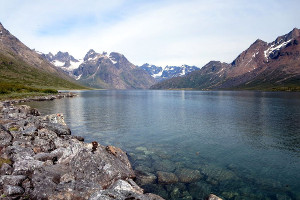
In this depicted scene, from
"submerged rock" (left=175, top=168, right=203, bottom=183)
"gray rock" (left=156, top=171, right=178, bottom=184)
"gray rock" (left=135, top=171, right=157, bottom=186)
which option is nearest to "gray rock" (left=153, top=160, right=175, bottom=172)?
"submerged rock" (left=175, top=168, right=203, bottom=183)

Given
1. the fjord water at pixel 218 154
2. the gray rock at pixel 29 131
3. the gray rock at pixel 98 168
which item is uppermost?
the gray rock at pixel 29 131

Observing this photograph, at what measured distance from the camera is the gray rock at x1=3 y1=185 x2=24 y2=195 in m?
14.9

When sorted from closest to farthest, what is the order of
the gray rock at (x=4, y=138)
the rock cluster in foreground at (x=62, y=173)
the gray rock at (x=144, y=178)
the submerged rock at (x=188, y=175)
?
the rock cluster in foreground at (x=62, y=173) < the gray rock at (x=144, y=178) < the submerged rock at (x=188, y=175) < the gray rock at (x=4, y=138)

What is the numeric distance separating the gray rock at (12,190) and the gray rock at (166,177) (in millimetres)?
13438

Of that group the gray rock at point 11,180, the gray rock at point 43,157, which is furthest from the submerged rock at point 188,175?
the gray rock at point 11,180

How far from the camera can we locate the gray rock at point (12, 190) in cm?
1488

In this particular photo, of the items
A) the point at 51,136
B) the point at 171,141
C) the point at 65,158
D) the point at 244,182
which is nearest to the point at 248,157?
the point at 244,182

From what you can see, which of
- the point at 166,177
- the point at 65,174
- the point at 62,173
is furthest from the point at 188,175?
the point at 62,173

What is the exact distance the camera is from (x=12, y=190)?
49.3 feet

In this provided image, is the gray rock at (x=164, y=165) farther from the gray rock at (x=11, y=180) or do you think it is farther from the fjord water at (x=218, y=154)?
the gray rock at (x=11, y=180)

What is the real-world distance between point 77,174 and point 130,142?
2016cm

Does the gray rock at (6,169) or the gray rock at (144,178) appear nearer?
the gray rock at (6,169)

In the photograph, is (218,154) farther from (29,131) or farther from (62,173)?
(29,131)

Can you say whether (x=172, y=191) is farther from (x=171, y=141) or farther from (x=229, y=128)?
(x=229, y=128)
